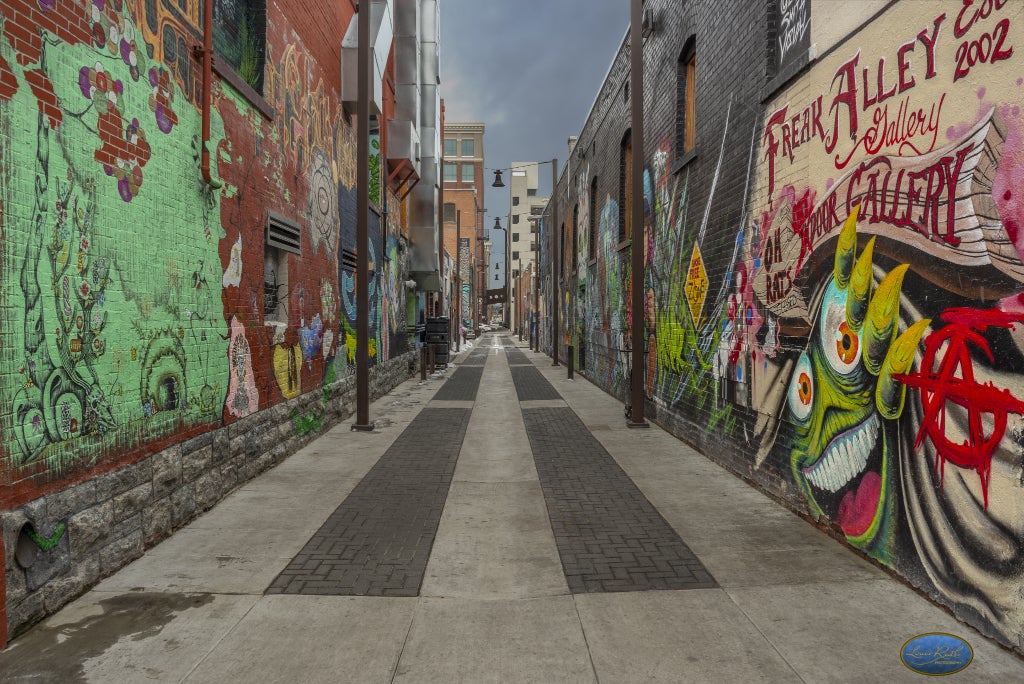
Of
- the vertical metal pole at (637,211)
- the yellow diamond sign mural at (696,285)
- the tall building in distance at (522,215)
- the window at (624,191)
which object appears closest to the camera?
the yellow diamond sign mural at (696,285)

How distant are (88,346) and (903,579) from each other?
5316 millimetres

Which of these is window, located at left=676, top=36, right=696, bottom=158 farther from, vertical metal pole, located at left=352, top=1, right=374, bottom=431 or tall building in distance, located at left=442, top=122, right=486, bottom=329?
tall building in distance, located at left=442, top=122, right=486, bottom=329

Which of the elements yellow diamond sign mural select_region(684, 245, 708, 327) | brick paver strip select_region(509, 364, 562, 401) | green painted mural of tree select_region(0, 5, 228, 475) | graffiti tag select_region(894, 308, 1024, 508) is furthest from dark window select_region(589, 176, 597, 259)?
graffiti tag select_region(894, 308, 1024, 508)

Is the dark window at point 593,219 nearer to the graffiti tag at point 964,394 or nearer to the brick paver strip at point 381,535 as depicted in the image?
the brick paver strip at point 381,535

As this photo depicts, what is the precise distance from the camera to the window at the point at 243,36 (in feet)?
21.9

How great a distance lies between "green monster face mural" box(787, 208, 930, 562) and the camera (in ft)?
13.6

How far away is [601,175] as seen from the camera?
633 inches

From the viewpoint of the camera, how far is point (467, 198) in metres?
74.1

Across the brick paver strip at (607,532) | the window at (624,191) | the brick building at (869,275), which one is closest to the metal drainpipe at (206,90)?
the brick paver strip at (607,532)

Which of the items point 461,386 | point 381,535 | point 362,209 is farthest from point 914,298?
point 461,386

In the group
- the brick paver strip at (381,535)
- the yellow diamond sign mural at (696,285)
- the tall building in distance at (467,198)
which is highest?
the tall building in distance at (467,198)

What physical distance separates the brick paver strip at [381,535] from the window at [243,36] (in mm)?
4662

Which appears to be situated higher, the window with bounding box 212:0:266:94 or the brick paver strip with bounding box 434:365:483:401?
the window with bounding box 212:0:266:94

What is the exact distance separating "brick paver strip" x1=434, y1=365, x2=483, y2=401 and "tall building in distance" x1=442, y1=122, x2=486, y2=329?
38756 mm
